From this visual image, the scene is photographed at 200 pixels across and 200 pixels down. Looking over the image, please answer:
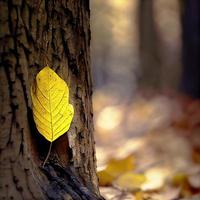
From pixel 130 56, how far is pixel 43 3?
1521cm

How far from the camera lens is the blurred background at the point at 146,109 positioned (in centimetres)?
248

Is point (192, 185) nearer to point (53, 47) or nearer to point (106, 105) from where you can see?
point (53, 47)

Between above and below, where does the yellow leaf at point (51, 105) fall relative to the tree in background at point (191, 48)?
below

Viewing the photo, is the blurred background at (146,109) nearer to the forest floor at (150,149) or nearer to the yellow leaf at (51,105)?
the forest floor at (150,149)

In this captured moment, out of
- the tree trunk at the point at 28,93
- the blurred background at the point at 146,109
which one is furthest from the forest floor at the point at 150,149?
the tree trunk at the point at 28,93

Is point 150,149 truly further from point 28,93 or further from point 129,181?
point 28,93

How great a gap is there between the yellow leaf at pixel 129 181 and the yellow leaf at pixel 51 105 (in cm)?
82

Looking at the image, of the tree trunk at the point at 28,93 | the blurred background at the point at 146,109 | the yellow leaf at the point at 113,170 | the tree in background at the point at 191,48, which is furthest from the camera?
the tree in background at the point at 191,48

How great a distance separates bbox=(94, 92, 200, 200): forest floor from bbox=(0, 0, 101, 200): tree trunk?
572 mm

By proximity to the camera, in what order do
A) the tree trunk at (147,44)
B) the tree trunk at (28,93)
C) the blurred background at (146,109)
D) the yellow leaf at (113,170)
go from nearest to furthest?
the tree trunk at (28,93) → the yellow leaf at (113,170) → the blurred background at (146,109) → the tree trunk at (147,44)

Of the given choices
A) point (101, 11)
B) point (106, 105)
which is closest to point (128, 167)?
point (106, 105)

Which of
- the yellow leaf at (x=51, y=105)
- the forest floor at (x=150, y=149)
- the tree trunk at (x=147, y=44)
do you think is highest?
the tree trunk at (x=147, y=44)

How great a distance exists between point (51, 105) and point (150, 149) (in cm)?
232

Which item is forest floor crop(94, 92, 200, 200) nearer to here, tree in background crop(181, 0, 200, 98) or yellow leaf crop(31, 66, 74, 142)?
tree in background crop(181, 0, 200, 98)
